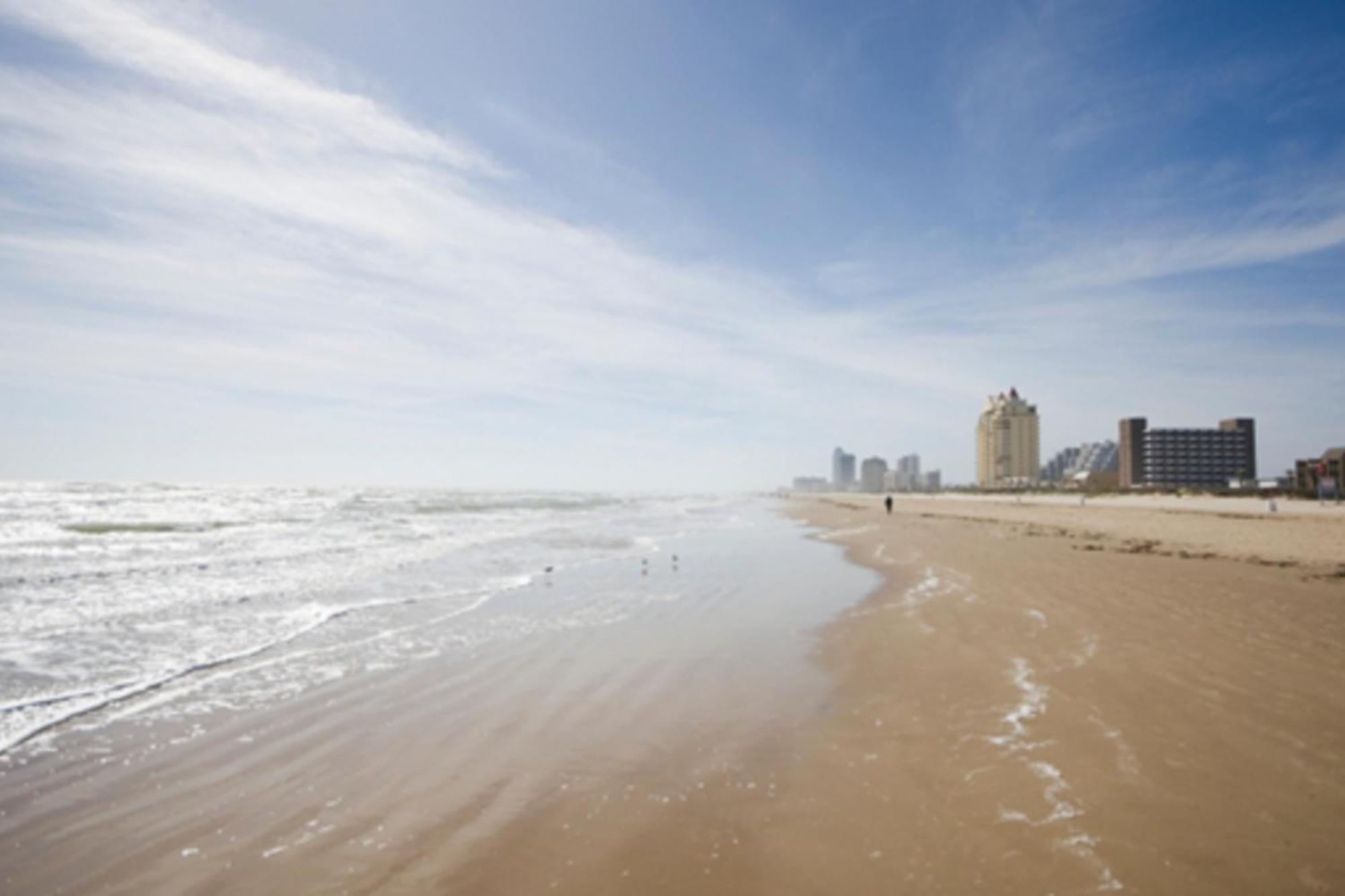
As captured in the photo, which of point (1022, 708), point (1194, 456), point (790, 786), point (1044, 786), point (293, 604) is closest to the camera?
point (1044, 786)

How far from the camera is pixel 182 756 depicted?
569 cm

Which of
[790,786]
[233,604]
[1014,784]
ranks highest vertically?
[1014,784]

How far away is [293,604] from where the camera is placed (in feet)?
42.0

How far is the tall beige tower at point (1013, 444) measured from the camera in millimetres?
178875

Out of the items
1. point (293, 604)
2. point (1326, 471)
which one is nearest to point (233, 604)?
point (293, 604)

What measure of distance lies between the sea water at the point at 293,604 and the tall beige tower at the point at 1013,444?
174 meters

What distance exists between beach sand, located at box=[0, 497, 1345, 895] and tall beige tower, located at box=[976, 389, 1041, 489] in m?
185

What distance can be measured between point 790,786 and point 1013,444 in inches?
7804

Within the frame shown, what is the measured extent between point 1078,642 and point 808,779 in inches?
234

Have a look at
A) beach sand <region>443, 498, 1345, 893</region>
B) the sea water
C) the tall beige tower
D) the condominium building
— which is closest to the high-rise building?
the tall beige tower

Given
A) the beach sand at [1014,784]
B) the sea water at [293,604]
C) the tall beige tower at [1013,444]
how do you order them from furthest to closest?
the tall beige tower at [1013,444] → the sea water at [293,604] → the beach sand at [1014,784]

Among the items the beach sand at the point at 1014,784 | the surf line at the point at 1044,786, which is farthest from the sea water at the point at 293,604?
the surf line at the point at 1044,786

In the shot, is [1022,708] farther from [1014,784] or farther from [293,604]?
[293,604]

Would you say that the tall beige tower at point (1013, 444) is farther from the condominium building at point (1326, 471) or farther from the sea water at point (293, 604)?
the sea water at point (293, 604)
